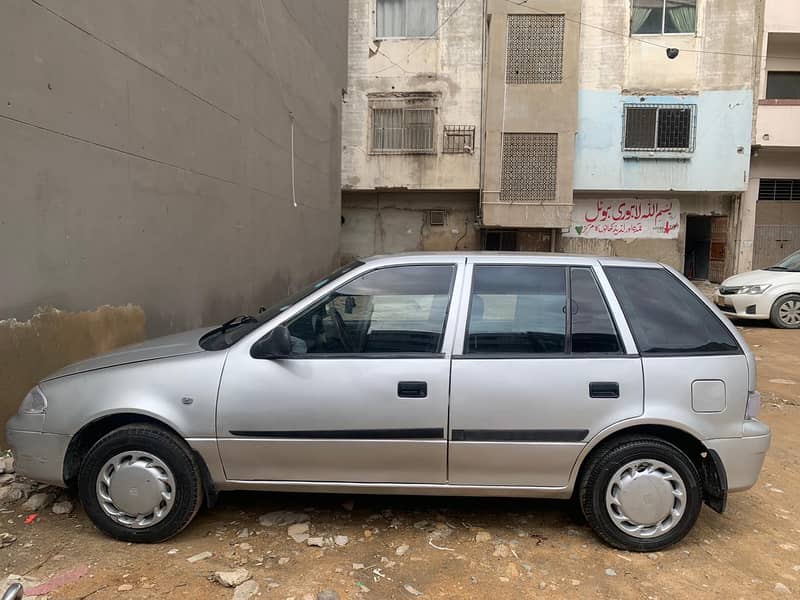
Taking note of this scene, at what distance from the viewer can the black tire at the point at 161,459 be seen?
2957 millimetres

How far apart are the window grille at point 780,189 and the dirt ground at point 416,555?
642 inches

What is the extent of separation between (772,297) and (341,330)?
10.6 metres

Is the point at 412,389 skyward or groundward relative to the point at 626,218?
groundward

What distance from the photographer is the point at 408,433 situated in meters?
2.96

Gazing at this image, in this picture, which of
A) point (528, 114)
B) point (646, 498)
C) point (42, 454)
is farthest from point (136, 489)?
point (528, 114)

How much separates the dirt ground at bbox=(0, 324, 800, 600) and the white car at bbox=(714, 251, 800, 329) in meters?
8.41

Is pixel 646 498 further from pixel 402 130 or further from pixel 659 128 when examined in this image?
pixel 659 128

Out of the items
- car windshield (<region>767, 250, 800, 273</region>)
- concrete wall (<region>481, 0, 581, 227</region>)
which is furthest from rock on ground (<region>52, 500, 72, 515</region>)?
concrete wall (<region>481, 0, 581, 227</region>)

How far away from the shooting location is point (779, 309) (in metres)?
10.7

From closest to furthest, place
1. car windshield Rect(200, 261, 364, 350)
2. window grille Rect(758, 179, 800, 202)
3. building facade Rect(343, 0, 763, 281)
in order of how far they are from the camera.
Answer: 1. car windshield Rect(200, 261, 364, 350)
2. building facade Rect(343, 0, 763, 281)
3. window grille Rect(758, 179, 800, 202)

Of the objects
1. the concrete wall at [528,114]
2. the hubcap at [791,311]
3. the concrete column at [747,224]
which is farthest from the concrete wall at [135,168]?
the concrete column at [747,224]

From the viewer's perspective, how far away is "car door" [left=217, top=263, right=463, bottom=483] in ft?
9.69

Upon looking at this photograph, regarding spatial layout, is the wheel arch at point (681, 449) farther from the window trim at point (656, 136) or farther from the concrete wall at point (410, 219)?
the concrete wall at point (410, 219)

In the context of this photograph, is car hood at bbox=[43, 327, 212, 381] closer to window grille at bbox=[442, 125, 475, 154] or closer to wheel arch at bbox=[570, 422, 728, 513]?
wheel arch at bbox=[570, 422, 728, 513]
